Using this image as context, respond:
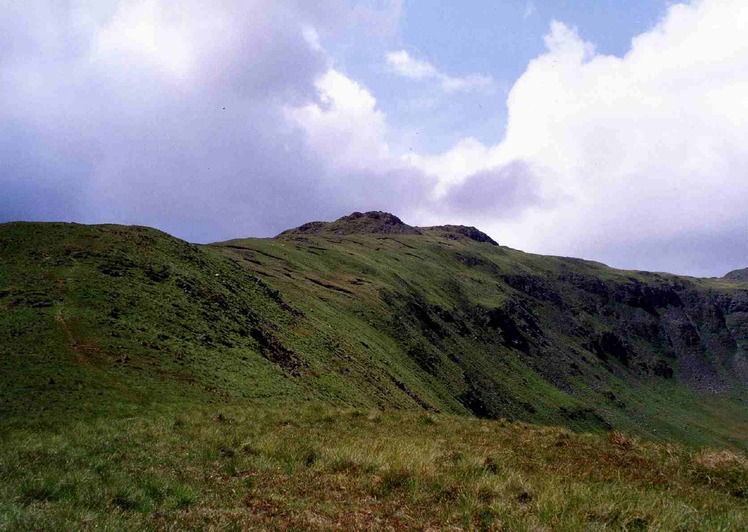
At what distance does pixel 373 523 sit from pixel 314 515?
3.63ft

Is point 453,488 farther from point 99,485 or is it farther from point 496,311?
point 496,311

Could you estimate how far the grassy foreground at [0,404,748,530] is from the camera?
7691 mm

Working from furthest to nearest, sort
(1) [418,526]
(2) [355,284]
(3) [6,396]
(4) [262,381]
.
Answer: (2) [355,284] < (4) [262,381] < (3) [6,396] < (1) [418,526]

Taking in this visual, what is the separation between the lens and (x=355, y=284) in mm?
92750

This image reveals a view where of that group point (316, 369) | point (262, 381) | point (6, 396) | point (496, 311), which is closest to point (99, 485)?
point (6, 396)

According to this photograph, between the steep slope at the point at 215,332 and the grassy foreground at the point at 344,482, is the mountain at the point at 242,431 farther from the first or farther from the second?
the steep slope at the point at 215,332

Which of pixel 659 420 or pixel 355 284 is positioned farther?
pixel 659 420

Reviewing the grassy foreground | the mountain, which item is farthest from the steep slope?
the grassy foreground

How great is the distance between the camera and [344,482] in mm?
9992

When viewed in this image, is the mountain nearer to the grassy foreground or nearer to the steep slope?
the grassy foreground

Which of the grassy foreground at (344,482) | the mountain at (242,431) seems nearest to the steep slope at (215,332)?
the mountain at (242,431)

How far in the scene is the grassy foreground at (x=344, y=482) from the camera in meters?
7.69

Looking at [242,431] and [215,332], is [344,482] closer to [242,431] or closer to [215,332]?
[242,431]

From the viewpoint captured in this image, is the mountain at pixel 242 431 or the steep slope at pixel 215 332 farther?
the steep slope at pixel 215 332
